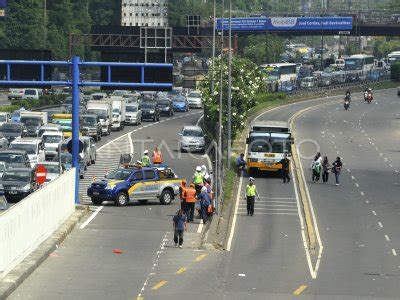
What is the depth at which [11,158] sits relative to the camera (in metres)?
59.7

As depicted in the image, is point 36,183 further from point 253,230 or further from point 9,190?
point 253,230

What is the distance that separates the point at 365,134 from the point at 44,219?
49.6 m

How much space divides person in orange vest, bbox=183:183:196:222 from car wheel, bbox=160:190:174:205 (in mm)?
4731

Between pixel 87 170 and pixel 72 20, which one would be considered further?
pixel 72 20

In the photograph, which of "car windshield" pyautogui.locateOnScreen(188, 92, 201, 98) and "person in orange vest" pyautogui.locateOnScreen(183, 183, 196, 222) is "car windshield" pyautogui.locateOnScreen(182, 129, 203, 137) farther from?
"car windshield" pyautogui.locateOnScreen(188, 92, 201, 98)

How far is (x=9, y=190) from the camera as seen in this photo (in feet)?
172

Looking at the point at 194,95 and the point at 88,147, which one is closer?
the point at 88,147

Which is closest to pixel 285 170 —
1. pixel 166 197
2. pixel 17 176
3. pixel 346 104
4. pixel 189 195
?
pixel 166 197

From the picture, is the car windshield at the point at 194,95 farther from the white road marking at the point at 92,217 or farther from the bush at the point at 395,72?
the white road marking at the point at 92,217

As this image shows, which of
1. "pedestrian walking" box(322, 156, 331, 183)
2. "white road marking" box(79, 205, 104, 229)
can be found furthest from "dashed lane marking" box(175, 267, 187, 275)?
"pedestrian walking" box(322, 156, 331, 183)

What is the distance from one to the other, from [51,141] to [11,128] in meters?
5.89

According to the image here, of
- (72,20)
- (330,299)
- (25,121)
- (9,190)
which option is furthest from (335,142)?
(72,20)

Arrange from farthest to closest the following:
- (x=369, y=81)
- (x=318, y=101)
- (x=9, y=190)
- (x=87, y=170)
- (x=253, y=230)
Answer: (x=369, y=81)
(x=318, y=101)
(x=87, y=170)
(x=9, y=190)
(x=253, y=230)

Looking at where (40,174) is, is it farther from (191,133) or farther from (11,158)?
(191,133)
